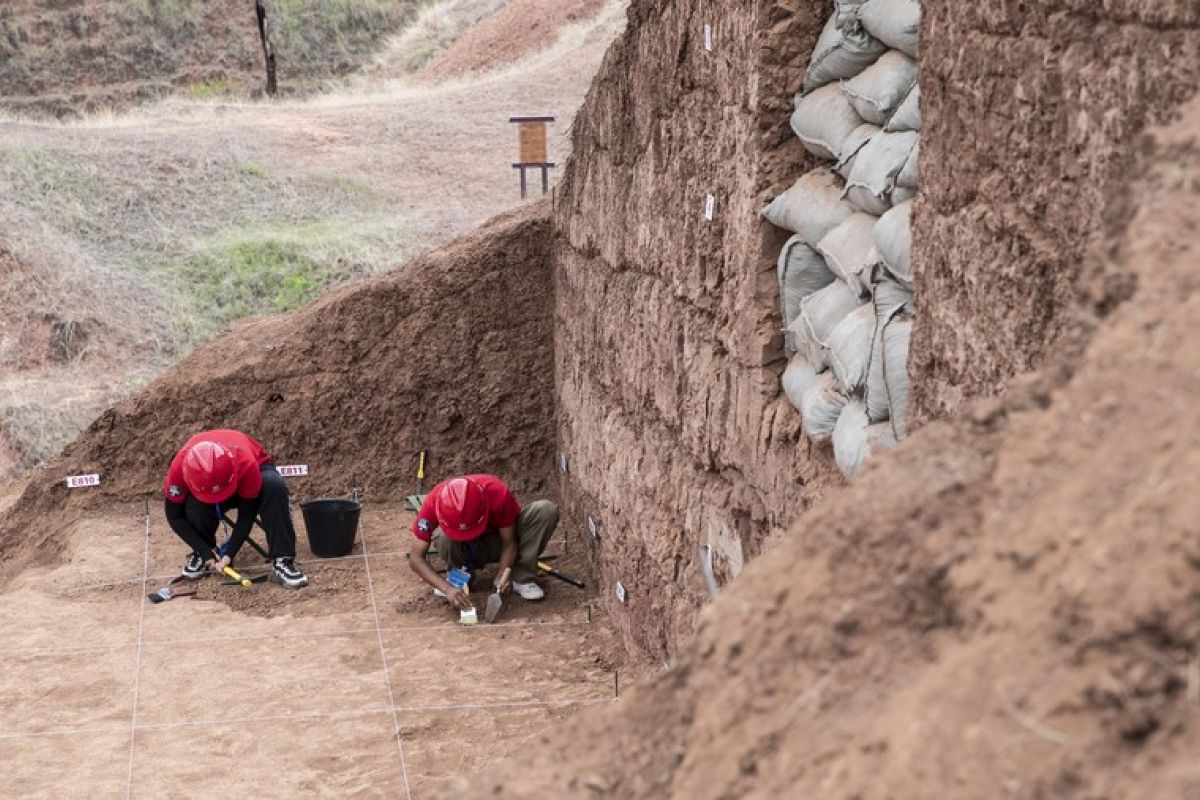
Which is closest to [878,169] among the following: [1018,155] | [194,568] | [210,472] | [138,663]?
[1018,155]

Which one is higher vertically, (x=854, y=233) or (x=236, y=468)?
(x=854, y=233)

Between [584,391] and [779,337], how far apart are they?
3245 mm

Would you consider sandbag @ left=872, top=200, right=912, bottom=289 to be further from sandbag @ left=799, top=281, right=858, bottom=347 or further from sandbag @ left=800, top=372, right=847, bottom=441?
sandbag @ left=800, top=372, right=847, bottom=441

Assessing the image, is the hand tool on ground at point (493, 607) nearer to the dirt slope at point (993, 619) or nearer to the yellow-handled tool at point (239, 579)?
the yellow-handled tool at point (239, 579)

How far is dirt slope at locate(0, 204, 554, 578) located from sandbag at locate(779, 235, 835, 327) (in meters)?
4.53

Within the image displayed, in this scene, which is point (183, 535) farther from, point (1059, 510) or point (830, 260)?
point (1059, 510)

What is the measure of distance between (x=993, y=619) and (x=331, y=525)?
676 centimetres

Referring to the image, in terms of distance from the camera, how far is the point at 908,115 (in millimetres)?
3512

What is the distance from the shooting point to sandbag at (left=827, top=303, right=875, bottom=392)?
3564 mm

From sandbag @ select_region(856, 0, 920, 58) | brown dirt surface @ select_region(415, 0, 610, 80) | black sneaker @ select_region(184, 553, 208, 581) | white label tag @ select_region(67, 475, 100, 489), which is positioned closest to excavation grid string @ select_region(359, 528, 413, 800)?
black sneaker @ select_region(184, 553, 208, 581)

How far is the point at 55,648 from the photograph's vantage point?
6.73m

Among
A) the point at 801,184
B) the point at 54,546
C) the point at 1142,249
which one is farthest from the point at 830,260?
the point at 54,546

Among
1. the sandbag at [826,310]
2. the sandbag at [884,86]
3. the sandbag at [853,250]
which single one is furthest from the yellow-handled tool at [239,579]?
the sandbag at [884,86]

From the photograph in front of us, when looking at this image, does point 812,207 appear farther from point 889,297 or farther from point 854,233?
point 889,297
